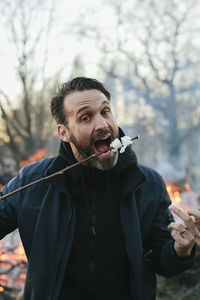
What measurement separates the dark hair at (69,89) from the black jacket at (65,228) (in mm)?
424

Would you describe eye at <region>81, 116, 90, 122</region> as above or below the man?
above

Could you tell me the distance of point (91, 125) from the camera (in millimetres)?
A: 1986

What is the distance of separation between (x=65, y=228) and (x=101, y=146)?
2.27 feet

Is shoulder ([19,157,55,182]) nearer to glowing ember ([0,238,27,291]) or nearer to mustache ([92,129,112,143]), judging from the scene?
mustache ([92,129,112,143])

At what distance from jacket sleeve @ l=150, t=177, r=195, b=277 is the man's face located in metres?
0.56

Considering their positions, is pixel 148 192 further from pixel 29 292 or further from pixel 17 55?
pixel 17 55

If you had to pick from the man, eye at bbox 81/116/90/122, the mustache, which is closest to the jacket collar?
the man

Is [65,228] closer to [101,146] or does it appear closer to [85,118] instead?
[101,146]

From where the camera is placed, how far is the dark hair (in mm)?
2145

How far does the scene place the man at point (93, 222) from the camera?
183 cm

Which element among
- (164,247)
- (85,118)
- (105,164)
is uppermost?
(85,118)

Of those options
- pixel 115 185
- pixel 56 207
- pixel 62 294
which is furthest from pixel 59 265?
pixel 115 185

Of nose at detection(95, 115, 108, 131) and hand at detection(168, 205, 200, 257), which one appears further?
nose at detection(95, 115, 108, 131)

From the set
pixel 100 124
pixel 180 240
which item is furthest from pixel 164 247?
pixel 100 124
